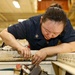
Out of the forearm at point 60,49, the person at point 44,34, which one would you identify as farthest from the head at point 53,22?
the forearm at point 60,49

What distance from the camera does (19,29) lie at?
122 centimetres

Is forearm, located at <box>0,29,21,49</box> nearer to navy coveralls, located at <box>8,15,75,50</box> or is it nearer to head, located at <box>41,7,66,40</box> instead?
navy coveralls, located at <box>8,15,75,50</box>

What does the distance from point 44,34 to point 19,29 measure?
7.5 inches

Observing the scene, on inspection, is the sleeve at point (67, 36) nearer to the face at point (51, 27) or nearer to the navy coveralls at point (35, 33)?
the navy coveralls at point (35, 33)

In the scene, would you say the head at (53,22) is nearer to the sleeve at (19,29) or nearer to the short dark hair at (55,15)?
the short dark hair at (55,15)

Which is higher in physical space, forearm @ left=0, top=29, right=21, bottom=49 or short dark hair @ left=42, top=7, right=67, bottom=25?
short dark hair @ left=42, top=7, right=67, bottom=25

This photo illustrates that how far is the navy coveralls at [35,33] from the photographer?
48.4 inches

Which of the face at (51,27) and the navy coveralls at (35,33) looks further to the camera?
the navy coveralls at (35,33)

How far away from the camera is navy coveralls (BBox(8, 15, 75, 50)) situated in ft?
4.03

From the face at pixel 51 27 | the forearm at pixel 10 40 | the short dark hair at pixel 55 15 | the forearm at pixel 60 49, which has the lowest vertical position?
the forearm at pixel 60 49

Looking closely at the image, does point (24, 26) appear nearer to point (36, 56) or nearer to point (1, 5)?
point (36, 56)

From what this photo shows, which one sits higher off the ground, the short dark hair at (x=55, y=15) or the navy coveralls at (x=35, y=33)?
the short dark hair at (x=55, y=15)

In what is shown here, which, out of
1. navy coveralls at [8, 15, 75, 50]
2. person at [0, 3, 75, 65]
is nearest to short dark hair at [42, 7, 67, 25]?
person at [0, 3, 75, 65]

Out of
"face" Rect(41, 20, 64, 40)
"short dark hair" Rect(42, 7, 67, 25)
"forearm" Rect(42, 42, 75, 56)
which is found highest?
"short dark hair" Rect(42, 7, 67, 25)
